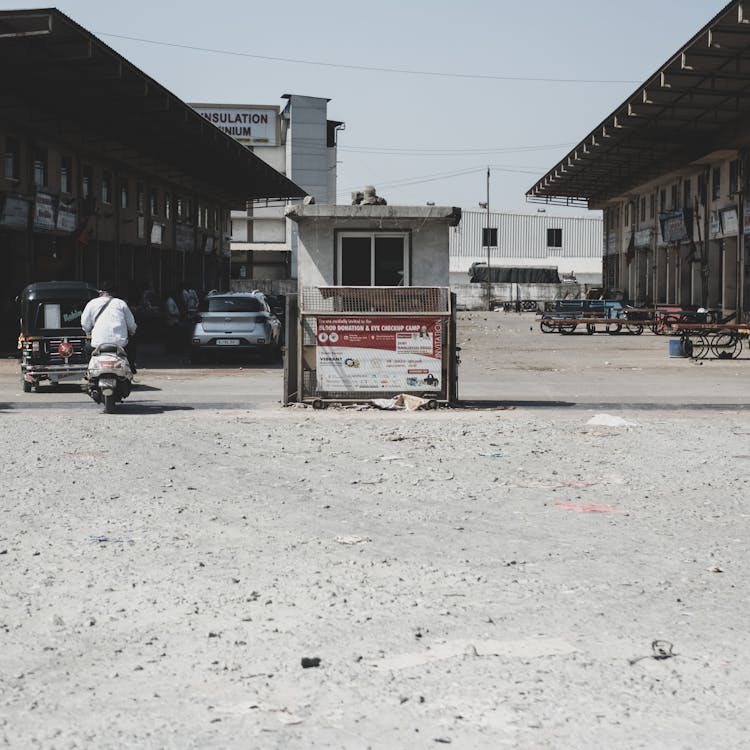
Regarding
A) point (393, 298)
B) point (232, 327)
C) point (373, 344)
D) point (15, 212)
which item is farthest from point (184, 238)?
point (373, 344)

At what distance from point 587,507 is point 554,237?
320 ft

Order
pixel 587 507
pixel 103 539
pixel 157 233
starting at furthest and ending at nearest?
pixel 157 233
pixel 587 507
pixel 103 539

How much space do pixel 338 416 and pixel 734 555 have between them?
350 inches

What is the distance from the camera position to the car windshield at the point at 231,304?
28.7m

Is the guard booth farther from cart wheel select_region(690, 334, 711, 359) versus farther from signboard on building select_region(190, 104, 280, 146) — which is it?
signboard on building select_region(190, 104, 280, 146)

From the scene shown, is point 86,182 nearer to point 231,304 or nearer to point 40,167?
point 40,167

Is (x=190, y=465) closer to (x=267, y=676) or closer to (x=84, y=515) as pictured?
(x=84, y=515)

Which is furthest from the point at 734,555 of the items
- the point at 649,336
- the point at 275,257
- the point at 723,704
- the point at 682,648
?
the point at 275,257

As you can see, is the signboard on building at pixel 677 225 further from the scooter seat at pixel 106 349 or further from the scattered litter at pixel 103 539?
the scattered litter at pixel 103 539

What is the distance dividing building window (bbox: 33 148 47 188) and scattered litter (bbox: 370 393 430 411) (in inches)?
851

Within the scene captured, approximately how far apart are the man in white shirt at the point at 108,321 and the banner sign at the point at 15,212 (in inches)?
610

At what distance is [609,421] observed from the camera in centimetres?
1519

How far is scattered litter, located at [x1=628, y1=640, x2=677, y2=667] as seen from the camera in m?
5.46

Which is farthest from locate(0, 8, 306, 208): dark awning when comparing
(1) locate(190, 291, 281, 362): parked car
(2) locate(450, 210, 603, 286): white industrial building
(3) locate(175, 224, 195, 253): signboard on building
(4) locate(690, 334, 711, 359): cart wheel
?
(2) locate(450, 210, 603, 286): white industrial building
